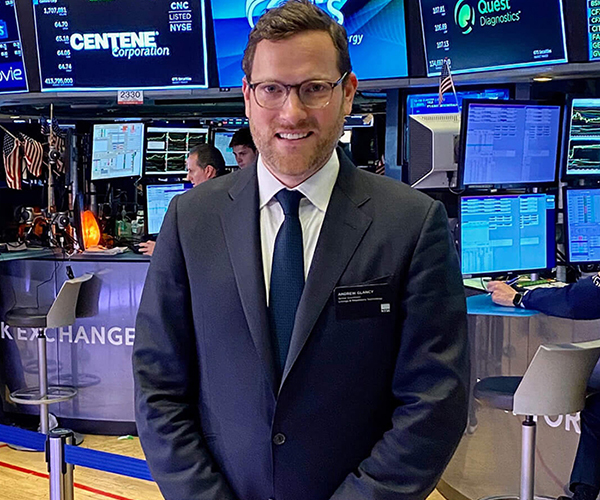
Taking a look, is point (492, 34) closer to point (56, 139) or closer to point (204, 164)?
point (204, 164)

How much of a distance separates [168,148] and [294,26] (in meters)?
4.60

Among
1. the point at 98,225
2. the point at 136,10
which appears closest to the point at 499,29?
the point at 136,10

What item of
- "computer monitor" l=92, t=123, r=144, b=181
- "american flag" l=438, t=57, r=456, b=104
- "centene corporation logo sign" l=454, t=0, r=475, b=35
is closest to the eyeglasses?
"american flag" l=438, t=57, r=456, b=104

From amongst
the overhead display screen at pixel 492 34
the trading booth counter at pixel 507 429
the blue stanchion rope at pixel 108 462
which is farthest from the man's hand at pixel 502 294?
the blue stanchion rope at pixel 108 462

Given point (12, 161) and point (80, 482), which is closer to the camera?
point (80, 482)

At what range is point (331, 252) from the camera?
148 centimetres

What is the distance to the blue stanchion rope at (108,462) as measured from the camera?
2.54 metres

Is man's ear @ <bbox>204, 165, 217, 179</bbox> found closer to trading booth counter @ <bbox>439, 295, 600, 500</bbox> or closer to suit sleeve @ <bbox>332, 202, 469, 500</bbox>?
trading booth counter @ <bbox>439, 295, 600, 500</bbox>

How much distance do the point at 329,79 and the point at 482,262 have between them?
2299 mm

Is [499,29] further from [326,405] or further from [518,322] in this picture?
[326,405]

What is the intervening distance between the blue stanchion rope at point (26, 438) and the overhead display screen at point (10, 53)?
2.97 meters

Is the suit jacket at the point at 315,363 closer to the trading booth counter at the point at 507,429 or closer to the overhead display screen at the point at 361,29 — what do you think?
the trading booth counter at the point at 507,429

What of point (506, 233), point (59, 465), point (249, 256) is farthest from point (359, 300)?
point (506, 233)

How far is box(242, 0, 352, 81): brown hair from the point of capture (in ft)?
4.65
